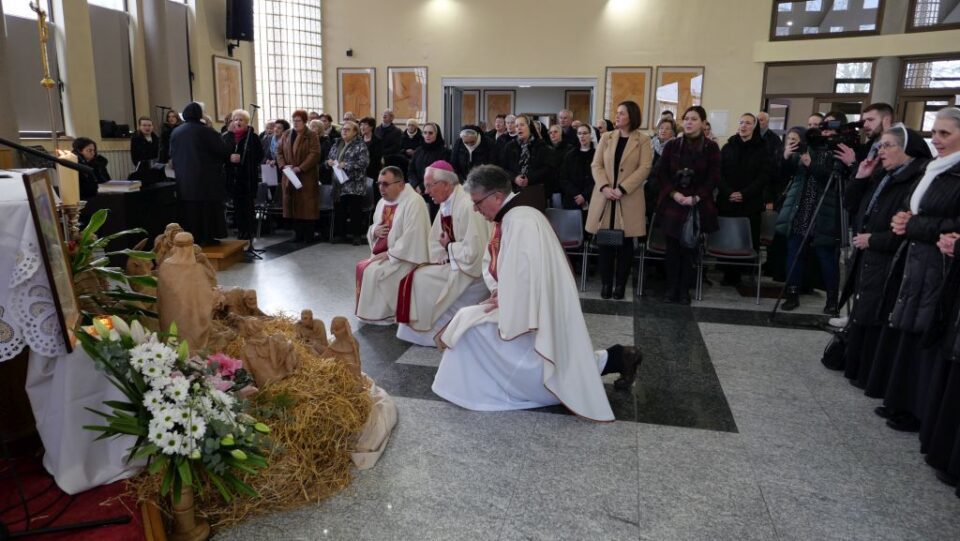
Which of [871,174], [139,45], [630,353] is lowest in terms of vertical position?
[630,353]

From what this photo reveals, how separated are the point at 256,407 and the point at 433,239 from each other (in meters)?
2.42

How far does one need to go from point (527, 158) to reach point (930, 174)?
444 cm

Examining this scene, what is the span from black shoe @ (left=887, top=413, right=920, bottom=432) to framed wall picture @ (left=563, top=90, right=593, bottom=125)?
1115cm

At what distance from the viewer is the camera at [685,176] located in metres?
5.73

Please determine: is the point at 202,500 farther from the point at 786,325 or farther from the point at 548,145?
the point at 548,145

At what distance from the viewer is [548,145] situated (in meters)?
7.29

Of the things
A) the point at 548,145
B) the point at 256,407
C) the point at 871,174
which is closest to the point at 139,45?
the point at 548,145

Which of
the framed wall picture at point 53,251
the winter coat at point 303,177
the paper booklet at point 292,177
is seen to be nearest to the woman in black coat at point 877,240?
the framed wall picture at point 53,251

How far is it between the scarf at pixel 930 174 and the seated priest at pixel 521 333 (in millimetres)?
1589

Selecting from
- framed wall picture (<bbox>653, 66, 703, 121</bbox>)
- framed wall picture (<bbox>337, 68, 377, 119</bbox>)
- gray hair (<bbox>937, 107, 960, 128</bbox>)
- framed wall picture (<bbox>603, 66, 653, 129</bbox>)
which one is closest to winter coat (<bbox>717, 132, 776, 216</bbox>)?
gray hair (<bbox>937, 107, 960, 128</bbox>)

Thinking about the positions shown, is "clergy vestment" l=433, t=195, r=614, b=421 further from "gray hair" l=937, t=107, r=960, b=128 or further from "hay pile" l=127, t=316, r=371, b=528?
"gray hair" l=937, t=107, r=960, b=128

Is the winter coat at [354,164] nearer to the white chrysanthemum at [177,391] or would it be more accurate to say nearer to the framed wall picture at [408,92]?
the framed wall picture at [408,92]

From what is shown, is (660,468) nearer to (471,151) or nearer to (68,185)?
(68,185)

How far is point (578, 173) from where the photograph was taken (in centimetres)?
671
